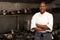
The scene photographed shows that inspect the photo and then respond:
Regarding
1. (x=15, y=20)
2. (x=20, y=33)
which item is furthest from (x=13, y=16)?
(x=20, y=33)

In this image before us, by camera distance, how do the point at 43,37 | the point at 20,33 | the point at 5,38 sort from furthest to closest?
1. the point at 20,33
2. the point at 5,38
3. the point at 43,37

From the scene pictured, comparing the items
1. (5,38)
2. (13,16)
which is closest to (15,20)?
(13,16)

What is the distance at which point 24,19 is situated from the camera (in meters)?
5.91

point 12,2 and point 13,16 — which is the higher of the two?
point 12,2

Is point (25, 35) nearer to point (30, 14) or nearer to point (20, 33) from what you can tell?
point (20, 33)

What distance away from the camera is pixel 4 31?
18.7 feet

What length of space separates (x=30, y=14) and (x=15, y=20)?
46 cm

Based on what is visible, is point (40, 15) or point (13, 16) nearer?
point (40, 15)

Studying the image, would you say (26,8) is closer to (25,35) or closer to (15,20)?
(15,20)

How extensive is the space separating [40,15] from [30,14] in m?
2.28

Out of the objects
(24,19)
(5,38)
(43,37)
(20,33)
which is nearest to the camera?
(43,37)

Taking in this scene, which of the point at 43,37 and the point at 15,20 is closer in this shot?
the point at 43,37

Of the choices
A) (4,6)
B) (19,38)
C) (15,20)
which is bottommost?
(19,38)

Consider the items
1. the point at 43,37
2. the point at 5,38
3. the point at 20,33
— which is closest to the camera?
the point at 43,37
